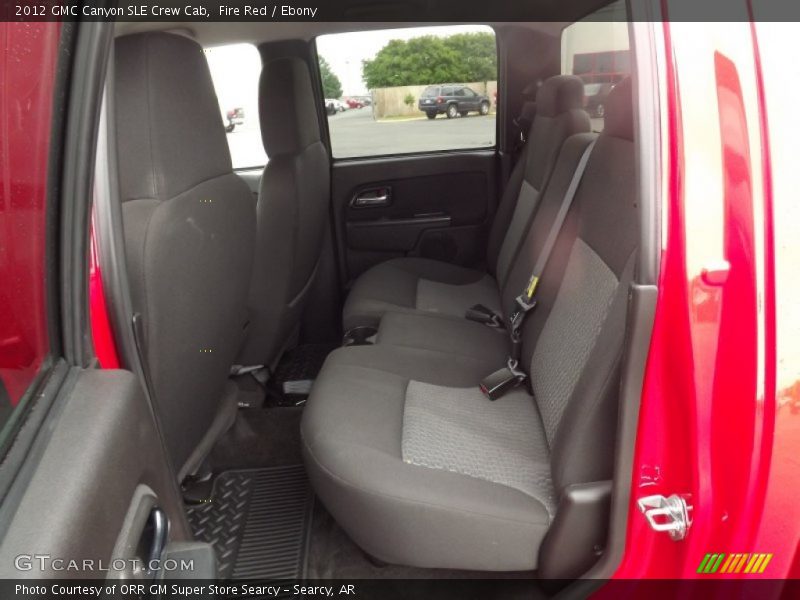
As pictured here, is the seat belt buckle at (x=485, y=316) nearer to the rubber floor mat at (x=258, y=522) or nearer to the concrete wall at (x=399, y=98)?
the rubber floor mat at (x=258, y=522)

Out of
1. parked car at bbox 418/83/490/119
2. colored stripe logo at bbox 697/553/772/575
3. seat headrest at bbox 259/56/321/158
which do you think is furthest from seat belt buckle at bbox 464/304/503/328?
colored stripe logo at bbox 697/553/772/575

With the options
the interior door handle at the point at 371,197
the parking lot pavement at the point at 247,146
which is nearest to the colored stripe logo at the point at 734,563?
the parking lot pavement at the point at 247,146

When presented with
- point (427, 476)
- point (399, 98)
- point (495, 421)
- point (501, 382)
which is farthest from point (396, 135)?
point (427, 476)

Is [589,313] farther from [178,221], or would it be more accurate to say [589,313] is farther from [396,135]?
[396,135]

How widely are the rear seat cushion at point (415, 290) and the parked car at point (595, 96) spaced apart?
0.76m

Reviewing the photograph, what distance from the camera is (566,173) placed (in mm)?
1982

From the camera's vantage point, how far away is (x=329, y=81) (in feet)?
9.48

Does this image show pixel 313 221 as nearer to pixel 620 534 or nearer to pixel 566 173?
pixel 566 173

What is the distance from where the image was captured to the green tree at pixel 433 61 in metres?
2.84

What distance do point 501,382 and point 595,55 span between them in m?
1.42

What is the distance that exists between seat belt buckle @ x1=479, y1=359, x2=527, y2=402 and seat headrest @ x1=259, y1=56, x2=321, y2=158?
105 centimetres

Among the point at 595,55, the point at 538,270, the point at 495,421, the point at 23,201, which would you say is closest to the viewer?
the point at 23,201

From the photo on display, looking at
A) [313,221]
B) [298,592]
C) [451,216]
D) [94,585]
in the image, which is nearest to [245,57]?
[313,221]

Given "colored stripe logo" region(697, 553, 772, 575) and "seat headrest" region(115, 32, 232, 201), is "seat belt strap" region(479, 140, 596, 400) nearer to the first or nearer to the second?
"colored stripe logo" region(697, 553, 772, 575)
